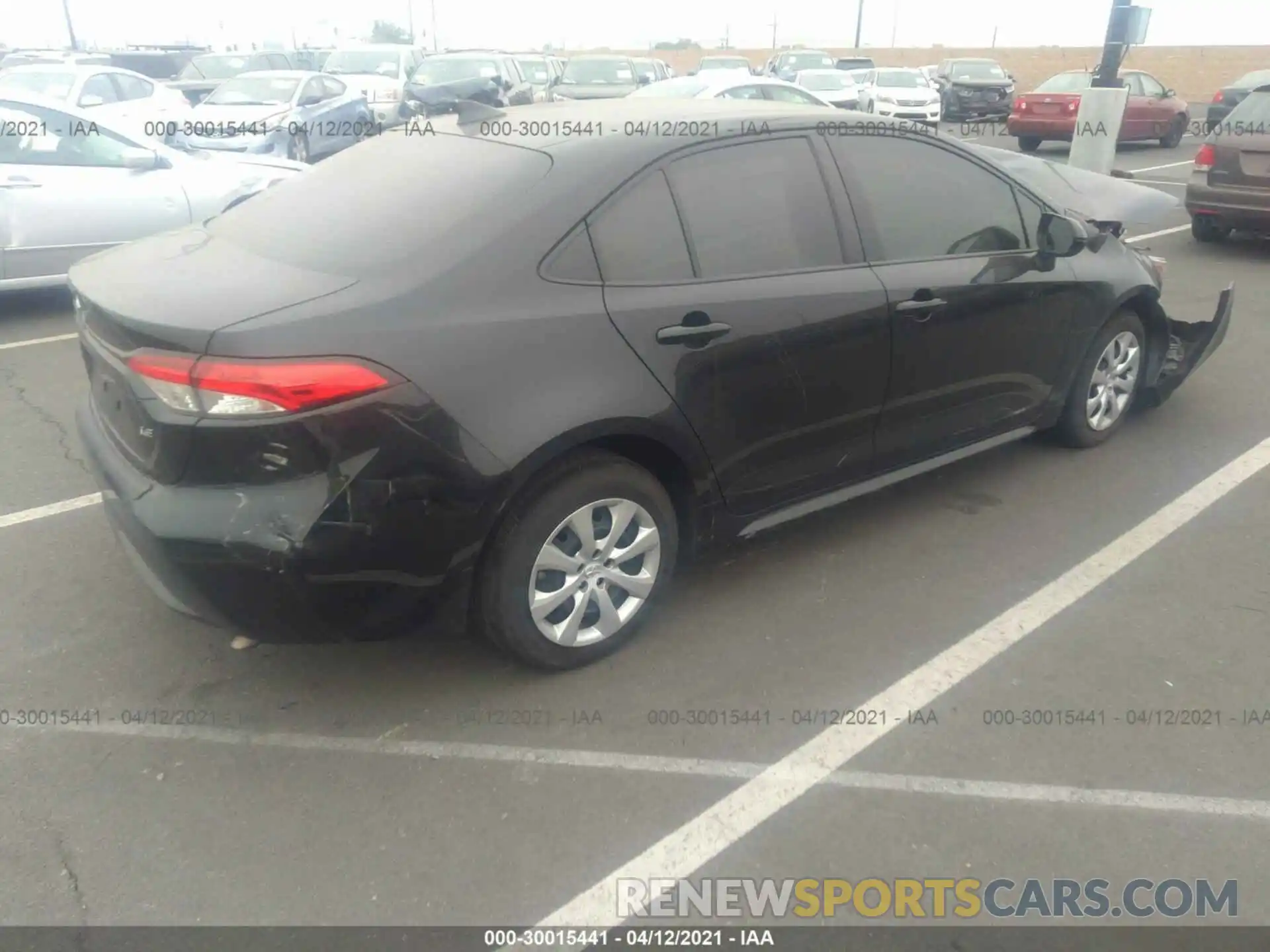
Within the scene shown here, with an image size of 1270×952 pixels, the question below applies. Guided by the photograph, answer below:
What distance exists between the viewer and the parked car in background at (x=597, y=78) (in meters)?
16.7

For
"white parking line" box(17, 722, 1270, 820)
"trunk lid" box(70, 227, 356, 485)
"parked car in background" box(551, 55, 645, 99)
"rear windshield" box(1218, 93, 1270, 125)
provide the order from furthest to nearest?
"parked car in background" box(551, 55, 645, 99)
"rear windshield" box(1218, 93, 1270, 125)
"white parking line" box(17, 722, 1270, 820)
"trunk lid" box(70, 227, 356, 485)

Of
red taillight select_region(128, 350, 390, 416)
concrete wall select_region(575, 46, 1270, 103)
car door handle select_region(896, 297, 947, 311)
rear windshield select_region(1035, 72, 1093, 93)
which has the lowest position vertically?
concrete wall select_region(575, 46, 1270, 103)

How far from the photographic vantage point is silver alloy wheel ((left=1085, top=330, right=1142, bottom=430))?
15.4 feet

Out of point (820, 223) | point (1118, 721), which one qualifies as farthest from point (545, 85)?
point (1118, 721)

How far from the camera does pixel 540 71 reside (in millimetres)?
20484

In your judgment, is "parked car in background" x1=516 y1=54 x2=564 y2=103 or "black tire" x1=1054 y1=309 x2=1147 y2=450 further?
"parked car in background" x1=516 y1=54 x2=564 y2=103

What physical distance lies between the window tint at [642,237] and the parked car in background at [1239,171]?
26.3 feet

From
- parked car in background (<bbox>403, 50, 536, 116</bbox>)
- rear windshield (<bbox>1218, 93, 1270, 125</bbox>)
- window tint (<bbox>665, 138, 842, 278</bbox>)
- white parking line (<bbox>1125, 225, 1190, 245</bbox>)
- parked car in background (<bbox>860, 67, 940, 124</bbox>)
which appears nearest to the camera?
window tint (<bbox>665, 138, 842, 278</bbox>)

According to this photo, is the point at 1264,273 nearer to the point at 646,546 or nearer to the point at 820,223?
the point at 820,223

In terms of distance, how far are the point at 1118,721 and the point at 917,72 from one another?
2007cm

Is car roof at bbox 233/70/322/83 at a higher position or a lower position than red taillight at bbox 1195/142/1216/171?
higher

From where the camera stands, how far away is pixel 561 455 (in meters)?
2.88

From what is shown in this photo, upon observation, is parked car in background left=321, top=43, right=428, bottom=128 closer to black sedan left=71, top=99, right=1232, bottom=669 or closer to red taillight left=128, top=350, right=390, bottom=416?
black sedan left=71, top=99, right=1232, bottom=669

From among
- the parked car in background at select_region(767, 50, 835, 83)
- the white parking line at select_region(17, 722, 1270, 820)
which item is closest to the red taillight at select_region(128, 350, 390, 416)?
the white parking line at select_region(17, 722, 1270, 820)
